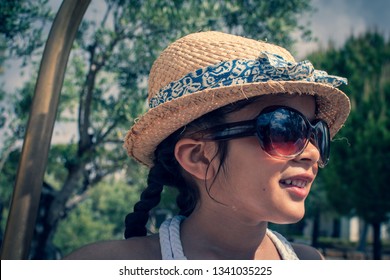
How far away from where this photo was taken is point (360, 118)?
1925 cm

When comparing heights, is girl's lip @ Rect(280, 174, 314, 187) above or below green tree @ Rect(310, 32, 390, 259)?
below

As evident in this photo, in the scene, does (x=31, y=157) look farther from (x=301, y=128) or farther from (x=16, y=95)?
(x=16, y=95)

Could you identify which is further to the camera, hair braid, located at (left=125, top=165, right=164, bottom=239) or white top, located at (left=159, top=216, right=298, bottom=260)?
hair braid, located at (left=125, top=165, right=164, bottom=239)

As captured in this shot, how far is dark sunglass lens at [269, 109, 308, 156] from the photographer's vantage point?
185 cm

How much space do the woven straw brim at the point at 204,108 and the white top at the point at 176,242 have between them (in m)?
0.39

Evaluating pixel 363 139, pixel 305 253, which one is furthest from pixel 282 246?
pixel 363 139

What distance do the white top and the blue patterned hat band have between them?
61 centimetres

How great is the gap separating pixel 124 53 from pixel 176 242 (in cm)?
547

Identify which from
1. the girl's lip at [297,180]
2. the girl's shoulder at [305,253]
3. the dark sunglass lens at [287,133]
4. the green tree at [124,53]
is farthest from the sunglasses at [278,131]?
the green tree at [124,53]

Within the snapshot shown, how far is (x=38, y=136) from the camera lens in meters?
1.98

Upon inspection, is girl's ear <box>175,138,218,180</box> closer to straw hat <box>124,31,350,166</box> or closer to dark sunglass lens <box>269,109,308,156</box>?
straw hat <box>124,31,350,166</box>

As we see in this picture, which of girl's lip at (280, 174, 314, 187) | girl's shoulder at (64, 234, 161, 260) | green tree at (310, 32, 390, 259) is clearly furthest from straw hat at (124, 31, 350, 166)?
green tree at (310, 32, 390, 259)

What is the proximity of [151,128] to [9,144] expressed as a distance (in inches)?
241
